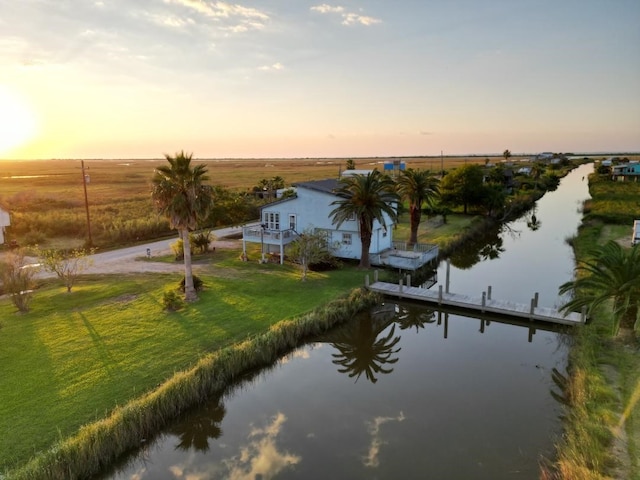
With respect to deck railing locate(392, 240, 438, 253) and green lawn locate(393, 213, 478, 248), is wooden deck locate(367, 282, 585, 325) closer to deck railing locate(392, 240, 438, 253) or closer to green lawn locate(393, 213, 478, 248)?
deck railing locate(392, 240, 438, 253)

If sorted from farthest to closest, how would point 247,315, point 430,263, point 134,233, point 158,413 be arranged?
1. point 134,233
2. point 430,263
3. point 247,315
4. point 158,413

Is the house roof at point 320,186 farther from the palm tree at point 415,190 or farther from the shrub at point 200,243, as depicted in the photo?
the shrub at point 200,243

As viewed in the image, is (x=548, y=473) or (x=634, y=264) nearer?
(x=548, y=473)

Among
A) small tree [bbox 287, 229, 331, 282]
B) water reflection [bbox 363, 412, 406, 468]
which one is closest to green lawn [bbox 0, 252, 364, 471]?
small tree [bbox 287, 229, 331, 282]

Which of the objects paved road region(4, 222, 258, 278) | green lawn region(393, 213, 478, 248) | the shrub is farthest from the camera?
green lawn region(393, 213, 478, 248)

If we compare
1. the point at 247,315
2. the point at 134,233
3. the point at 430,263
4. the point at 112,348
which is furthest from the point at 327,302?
the point at 134,233

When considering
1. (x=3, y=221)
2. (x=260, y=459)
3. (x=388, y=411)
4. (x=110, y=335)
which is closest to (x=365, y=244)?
(x=388, y=411)

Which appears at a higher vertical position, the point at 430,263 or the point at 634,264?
the point at 634,264

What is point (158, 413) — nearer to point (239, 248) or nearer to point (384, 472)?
point (384, 472)
